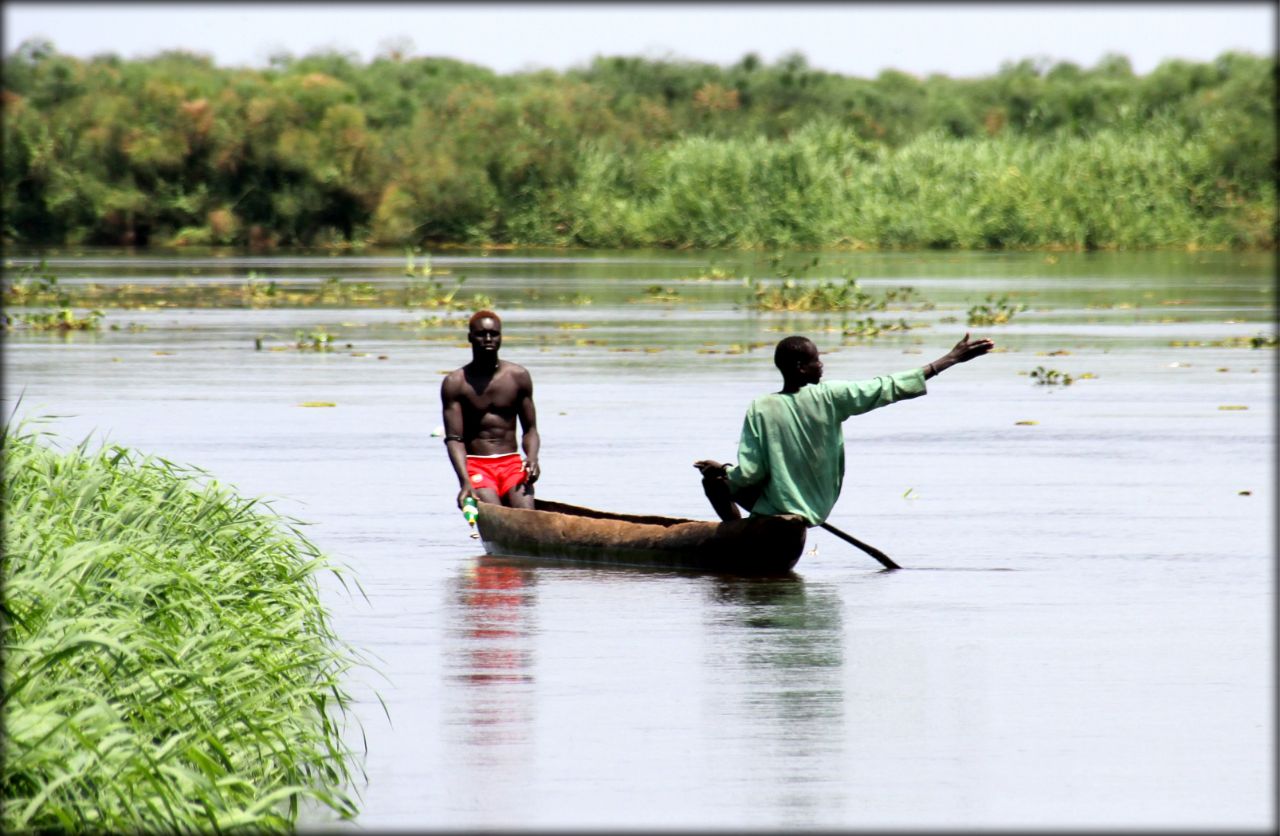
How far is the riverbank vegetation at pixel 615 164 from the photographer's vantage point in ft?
253

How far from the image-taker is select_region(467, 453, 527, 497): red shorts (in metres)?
14.6

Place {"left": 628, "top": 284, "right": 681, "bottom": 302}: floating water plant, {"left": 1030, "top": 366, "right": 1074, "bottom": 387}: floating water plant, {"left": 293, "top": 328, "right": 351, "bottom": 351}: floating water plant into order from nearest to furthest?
{"left": 1030, "top": 366, "right": 1074, "bottom": 387}: floating water plant
{"left": 293, "top": 328, "right": 351, "bottom": 351}: floating water plant
{"left": 628, "top": 284, "right": 681, "bottom": 302}: floating water plant

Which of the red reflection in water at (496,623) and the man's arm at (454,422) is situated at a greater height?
the man's arm at (454,422)

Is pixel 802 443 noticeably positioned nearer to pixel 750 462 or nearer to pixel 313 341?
pixel 750 462

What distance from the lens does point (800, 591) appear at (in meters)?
13.2

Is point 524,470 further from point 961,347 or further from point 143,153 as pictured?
point 143,153

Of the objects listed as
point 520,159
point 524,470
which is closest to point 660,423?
point 524,470

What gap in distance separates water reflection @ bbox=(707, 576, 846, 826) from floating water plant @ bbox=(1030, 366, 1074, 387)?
49.0 feet

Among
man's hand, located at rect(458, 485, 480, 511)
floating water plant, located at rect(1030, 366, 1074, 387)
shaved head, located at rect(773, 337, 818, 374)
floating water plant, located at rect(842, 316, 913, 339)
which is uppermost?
shaved head, located at rect(773, 337, 818, 374)

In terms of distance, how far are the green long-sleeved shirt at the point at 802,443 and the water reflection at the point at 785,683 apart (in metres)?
0.51

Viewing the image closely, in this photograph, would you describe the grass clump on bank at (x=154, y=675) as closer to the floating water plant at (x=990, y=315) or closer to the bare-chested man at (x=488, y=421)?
the bare-chested man at (x=488, y=421)

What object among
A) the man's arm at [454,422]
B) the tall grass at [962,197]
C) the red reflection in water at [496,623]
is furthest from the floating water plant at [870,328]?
the tall grass at [962,197]

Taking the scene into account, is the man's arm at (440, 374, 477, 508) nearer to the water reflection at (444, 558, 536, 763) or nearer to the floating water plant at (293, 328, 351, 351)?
the water reflection at (444, 558, 536, 763)

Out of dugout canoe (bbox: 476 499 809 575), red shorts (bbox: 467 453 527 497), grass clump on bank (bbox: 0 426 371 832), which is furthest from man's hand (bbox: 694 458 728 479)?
grass clump on bank (bbox: 0 426 371 832)
